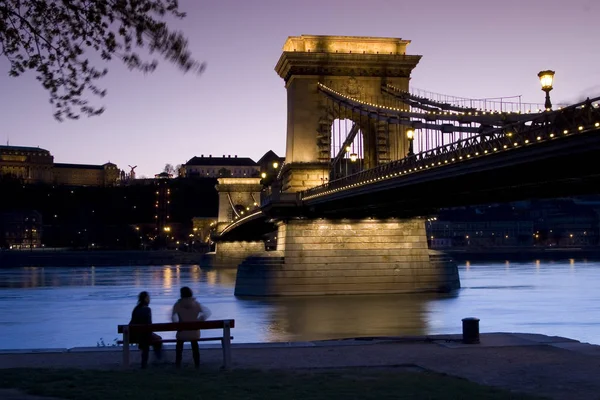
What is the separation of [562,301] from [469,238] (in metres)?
145

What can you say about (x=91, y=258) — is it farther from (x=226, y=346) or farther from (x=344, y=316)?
(x=226, y=346)

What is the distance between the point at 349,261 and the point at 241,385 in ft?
138

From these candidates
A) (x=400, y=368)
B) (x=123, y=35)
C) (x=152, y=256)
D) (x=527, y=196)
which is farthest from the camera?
(x=152, y=256)

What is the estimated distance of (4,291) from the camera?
71062mm

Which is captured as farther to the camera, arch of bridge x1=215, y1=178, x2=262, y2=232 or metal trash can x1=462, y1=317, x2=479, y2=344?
arch of bridge x1=215, y1=178, x2=262, y2=232

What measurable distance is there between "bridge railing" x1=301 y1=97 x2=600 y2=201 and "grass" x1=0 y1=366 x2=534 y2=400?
515 inches

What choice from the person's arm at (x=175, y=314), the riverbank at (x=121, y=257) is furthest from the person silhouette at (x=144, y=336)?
the riverbank at (x=121, y=257)

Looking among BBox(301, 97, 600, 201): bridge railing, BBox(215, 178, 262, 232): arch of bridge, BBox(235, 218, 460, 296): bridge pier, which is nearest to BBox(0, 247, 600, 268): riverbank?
BBox(215, 178, 262, 232): arch of bridge

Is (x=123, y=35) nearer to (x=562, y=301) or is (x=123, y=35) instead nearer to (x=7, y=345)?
(x=7, y=345)

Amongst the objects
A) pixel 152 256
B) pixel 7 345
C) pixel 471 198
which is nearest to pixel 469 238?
pixel 152 256

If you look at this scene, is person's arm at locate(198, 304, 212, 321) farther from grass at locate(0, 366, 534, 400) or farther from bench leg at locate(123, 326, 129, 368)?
grass at locate(0, 366, 534, 400)

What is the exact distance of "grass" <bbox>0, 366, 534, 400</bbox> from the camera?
40.6ft

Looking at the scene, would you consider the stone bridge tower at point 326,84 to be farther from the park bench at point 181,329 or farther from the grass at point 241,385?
the grass at point 241,385

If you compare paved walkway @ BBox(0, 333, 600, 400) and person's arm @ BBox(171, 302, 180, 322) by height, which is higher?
person's arm @ BBox(171, 302, 180, 322)
